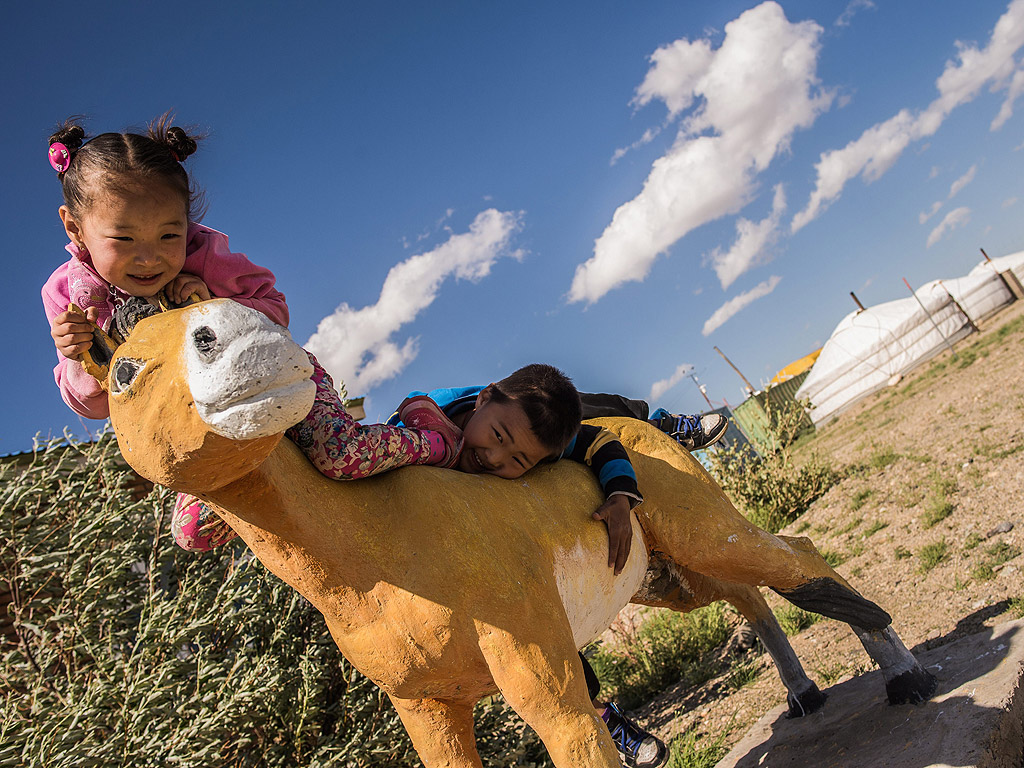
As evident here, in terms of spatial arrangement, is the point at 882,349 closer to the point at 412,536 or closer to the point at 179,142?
the point at 412,536

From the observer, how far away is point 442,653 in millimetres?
1812

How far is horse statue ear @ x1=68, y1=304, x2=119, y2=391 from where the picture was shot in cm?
168

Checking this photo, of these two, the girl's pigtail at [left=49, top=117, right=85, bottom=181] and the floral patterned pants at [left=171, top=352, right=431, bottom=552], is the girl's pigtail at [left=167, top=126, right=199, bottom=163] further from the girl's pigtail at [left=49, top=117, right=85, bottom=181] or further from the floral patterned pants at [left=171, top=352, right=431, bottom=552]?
the floral patterned pants at [left=171, top=352, right=431, bottom=552]

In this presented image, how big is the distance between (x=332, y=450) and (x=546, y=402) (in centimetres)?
76

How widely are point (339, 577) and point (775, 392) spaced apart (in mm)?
27125

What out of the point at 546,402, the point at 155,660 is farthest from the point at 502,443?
the point at 155,660

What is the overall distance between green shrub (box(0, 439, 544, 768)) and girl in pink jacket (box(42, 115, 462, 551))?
190cm

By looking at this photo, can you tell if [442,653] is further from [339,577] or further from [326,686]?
[326,686]

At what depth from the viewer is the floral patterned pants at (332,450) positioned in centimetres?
179

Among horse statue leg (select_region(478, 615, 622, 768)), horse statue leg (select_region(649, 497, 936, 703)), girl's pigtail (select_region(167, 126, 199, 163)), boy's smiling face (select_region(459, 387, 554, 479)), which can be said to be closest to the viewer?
girl's pigtail (select_region(167, 126, 199, 163))

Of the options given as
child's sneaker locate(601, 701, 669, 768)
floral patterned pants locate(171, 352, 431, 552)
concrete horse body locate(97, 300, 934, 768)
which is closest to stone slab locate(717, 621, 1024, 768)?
child's sneaker locate(601, 701, 669, 768)

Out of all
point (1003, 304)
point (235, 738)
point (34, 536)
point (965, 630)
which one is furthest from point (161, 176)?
point (1003, 304)

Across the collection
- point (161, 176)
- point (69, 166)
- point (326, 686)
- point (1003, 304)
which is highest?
point (69, 166)

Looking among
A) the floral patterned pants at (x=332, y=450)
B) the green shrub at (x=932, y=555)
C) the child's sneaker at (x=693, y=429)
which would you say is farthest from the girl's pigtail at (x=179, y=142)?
the green shrub at (x=932, y=555)
